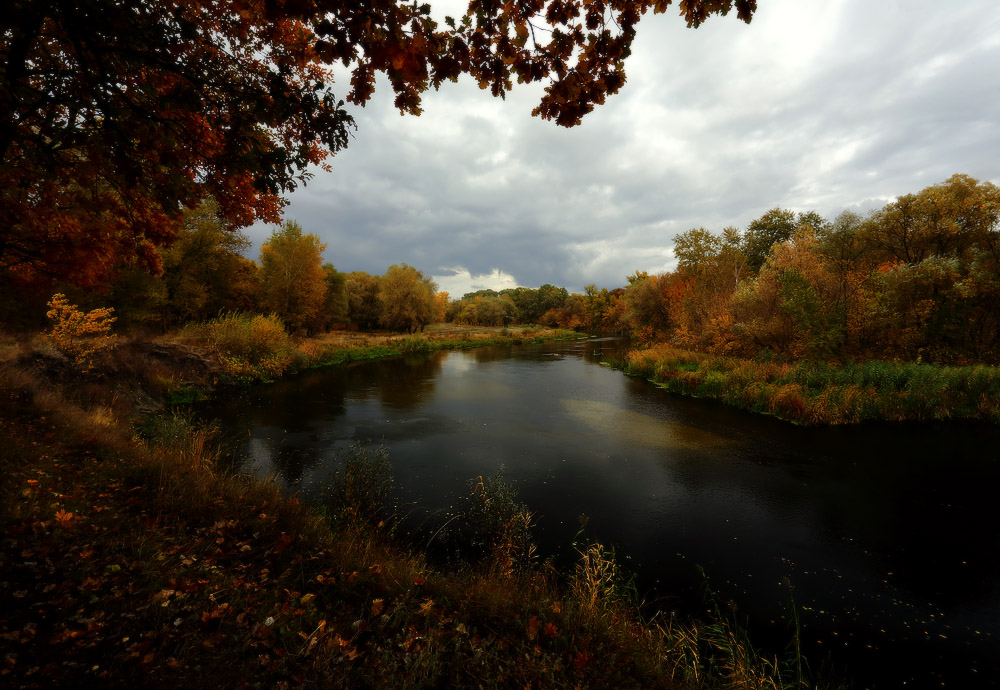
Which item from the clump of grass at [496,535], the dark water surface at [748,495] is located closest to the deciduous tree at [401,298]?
the dark water surface at [748,495]

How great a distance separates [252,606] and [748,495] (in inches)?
399

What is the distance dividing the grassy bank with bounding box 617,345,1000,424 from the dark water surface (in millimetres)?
967

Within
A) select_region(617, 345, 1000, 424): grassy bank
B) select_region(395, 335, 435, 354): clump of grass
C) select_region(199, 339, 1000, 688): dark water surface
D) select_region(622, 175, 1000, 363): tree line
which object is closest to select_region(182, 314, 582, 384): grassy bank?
select_region(199, 339, 1000, 688): dark water surface

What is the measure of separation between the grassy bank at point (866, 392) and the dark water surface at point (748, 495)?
967mm

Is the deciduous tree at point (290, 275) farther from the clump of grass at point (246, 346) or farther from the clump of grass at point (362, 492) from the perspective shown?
the clump of grass at point (362, 492)

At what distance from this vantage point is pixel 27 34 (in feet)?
11.1

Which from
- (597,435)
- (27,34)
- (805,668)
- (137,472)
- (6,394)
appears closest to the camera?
(27,34)

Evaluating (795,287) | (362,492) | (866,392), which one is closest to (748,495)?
(362,492)

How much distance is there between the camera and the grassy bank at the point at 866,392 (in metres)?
14.3

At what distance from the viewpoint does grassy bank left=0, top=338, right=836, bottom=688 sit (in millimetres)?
2701

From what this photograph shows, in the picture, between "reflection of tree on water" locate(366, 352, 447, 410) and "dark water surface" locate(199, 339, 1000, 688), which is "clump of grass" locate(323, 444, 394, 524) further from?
"reflection of tree on water" locate(366, 352, 447, 410)

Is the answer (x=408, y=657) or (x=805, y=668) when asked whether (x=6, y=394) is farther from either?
(x=805, y=668)

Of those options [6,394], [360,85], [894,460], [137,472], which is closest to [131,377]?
[6,394]

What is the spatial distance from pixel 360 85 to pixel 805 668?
8550 mm
